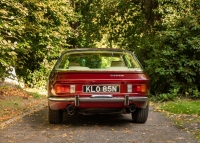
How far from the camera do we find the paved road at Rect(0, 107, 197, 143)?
5.42m

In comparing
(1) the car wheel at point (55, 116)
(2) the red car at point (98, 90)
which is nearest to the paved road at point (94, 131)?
(1) the car wheel at point (55, 116)

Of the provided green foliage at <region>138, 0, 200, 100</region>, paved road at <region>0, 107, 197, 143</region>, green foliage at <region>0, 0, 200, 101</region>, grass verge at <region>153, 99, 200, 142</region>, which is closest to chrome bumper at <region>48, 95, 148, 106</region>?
paved road at <region>0, 107, 197, 143</region>

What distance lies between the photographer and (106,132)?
605 cm

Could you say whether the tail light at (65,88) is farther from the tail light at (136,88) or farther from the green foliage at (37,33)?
the green foliage at (37,33)

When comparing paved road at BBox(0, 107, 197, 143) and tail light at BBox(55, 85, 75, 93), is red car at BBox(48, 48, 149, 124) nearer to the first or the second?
tail light at BBox(55, 85, 75, 93)

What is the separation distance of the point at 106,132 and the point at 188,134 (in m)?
1.45

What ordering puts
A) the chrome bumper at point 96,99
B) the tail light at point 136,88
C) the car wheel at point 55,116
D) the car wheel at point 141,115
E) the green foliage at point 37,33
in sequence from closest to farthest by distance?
1. the chrome bumper at point 96,99
2. the tail light at point 136,88
3. the car wheel at point 55,116
4. the car wheel at point 141,115
5. the green foliage at point 37,33

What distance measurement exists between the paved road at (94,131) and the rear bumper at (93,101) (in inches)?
18.8

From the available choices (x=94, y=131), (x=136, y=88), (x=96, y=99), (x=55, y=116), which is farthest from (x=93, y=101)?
(x=55, y=116)

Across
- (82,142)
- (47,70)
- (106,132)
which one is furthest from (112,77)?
(47,70)

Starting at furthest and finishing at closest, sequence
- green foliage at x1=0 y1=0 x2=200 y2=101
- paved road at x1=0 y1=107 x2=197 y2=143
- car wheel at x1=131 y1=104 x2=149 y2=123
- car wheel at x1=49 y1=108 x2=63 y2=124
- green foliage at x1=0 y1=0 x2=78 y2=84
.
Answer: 1. green foliage at x1=0 y1=0 x2=78 y2=84
2. green foliage at x1=0 y1=0 x2=200 y2=101
3. car wheel at x1=131 y1=104 x2=149 y2=123
4. car wheel at x1=49 y1=108 x2=63 y2=124
5. paved road at x1=0 y1=107 x2=197 y2=143

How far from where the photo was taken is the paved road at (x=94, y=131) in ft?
17.8

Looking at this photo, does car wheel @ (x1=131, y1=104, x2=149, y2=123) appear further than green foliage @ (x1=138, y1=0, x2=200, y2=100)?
No

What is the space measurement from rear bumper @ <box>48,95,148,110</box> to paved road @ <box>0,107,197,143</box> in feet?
1.57
